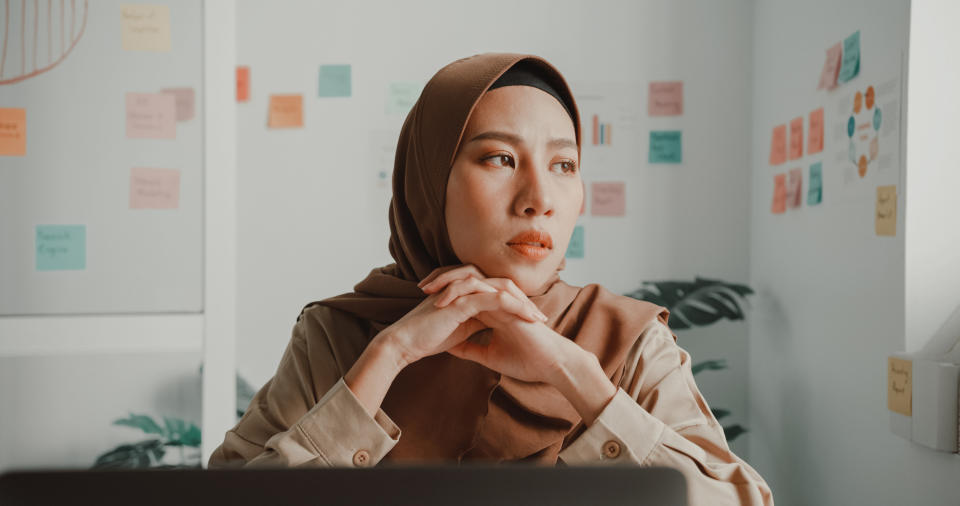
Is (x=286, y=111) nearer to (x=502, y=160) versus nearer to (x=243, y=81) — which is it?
(x=243, y=81)

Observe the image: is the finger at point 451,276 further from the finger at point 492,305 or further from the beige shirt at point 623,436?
the beige shirt at point 623,436

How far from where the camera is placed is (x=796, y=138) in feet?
7.14

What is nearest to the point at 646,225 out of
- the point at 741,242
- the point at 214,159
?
the point at 741,242

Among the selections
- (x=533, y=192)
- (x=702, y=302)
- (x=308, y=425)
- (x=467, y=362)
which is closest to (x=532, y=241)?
(x=533, y=192)

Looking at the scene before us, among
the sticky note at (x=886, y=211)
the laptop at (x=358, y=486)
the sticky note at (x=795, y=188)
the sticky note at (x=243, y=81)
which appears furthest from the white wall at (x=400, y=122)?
the laptop at (x=358, y=486)

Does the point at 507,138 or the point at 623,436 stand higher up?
the point at 507,138

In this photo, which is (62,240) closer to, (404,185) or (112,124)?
(112,124)

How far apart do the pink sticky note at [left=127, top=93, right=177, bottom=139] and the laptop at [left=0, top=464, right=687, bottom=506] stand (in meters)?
1.82

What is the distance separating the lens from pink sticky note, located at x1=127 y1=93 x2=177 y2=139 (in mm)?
2014

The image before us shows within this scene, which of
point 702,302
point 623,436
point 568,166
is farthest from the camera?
point 702,302

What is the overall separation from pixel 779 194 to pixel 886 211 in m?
0.72

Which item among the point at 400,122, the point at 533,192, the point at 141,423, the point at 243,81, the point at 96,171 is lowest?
the point at 141,423

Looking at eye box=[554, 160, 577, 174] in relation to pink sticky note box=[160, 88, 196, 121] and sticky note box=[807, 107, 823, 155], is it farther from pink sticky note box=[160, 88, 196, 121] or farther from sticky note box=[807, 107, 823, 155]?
pink sticky note box=[160, 88, 196, 121]

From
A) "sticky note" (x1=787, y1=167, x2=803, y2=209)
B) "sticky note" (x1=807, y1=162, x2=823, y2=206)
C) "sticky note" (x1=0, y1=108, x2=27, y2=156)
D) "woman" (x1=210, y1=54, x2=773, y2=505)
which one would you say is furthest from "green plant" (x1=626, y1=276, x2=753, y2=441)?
"sticky note" (x1=0, y1=108, x2=27, y2=156)
